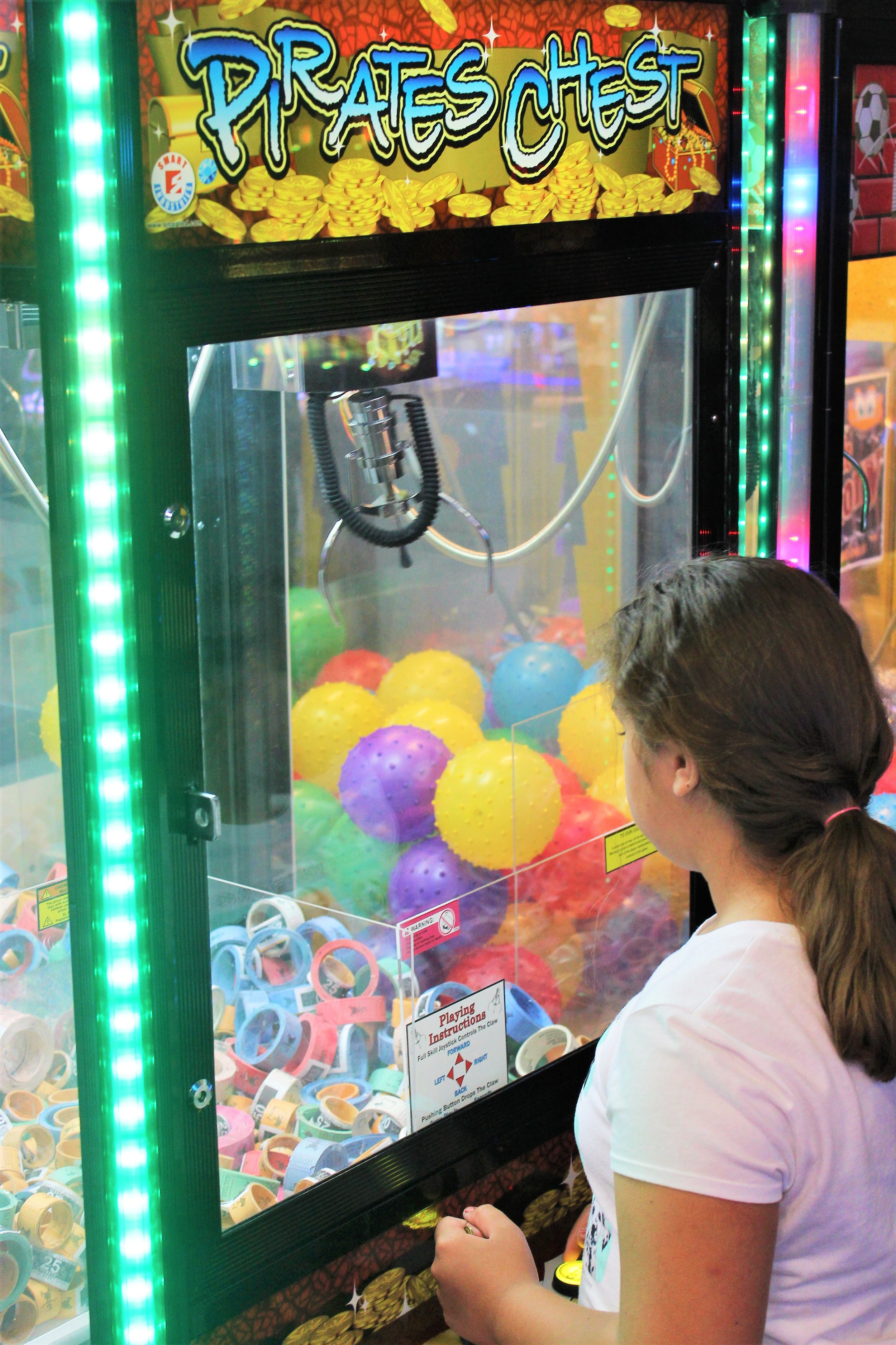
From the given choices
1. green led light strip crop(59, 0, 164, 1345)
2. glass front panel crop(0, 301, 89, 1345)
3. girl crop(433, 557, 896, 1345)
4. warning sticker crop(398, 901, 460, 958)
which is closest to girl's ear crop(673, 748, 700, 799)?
girl crop(433, 557, 896, 1345)

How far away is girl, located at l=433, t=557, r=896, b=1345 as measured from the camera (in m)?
0.82

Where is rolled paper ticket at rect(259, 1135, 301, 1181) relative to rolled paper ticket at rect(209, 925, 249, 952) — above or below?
below

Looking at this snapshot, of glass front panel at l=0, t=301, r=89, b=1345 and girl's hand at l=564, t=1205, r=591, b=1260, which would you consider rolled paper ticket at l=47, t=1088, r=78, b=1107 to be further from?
girl's hand at l=564, t=1205, r=591, b=1260

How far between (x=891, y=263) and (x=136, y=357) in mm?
1414

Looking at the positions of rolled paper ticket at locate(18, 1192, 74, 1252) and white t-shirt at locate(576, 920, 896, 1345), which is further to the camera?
rolled paper ticket at locate(18, 1192, 74, 1252)

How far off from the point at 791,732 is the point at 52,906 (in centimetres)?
84

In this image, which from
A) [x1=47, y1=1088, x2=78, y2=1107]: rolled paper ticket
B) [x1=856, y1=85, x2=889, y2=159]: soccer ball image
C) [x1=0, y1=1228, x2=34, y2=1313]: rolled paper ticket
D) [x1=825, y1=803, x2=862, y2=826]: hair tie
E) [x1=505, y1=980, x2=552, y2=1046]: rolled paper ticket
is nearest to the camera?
[x1=825, y1=803, x2=862, y2=826]: hair tie

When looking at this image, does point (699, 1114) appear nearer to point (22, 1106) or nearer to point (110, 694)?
point (110, 694)

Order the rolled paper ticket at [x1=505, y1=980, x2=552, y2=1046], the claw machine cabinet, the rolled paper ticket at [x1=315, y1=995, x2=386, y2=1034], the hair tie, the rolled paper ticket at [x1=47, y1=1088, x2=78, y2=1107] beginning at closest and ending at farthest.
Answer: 1. the hair tie
2. the claw machine cabinet
3. the rolled paper ticket at [x1=47, y1=1088, x2=78, y2=1107]
4. the rolled paper ticket at [x1=315, y1=995, x2=386, y2=1034]
5. the rolled paper ticket at [x1=505, y1=980, x2=552, y2=1046]

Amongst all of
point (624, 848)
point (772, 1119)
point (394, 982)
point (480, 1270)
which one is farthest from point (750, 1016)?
point (624, 848)

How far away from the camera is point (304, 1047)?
66.1 inches

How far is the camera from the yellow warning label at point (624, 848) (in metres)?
1.92

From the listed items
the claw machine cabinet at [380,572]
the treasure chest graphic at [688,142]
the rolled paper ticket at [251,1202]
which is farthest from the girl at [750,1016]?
the treasure chest graphic at [688,142]

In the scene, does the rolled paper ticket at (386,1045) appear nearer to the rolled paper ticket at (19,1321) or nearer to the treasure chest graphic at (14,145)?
the rolled paper ticket at (19,1321)
